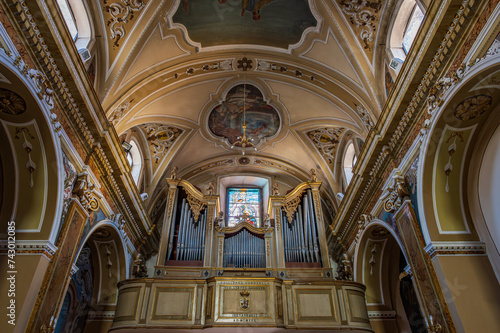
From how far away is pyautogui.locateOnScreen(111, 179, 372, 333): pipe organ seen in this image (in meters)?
8.16

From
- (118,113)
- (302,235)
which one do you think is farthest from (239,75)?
(302,235)

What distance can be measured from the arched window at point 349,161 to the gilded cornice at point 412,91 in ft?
7.06

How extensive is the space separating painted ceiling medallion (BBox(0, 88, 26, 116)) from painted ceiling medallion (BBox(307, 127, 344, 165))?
9228 mm

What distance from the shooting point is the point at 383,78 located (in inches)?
360

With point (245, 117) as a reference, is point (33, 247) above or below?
below

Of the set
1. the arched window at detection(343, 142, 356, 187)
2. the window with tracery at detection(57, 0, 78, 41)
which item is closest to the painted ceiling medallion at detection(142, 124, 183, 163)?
the window with tracery at detection(57, 0, 78, 41)

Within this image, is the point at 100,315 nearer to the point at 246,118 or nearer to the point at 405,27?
the point at 246,118

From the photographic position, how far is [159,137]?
42.8ft

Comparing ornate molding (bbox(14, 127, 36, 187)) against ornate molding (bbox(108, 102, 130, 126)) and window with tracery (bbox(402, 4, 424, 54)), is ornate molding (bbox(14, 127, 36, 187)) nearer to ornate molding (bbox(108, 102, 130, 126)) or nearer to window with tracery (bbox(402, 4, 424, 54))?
ornate molding (bbox(108, 102, 130, 126))

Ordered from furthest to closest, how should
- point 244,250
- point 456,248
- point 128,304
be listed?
1. point 244,250
2. point 128,304
3. point 456,248

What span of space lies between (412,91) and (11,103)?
7.44 m

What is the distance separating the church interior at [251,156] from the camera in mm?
6391

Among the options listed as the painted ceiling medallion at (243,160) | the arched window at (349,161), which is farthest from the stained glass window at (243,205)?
the arched window at (349,161)

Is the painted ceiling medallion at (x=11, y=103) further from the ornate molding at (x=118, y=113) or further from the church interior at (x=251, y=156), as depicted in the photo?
the ornate molding at (x=118, y=113)
